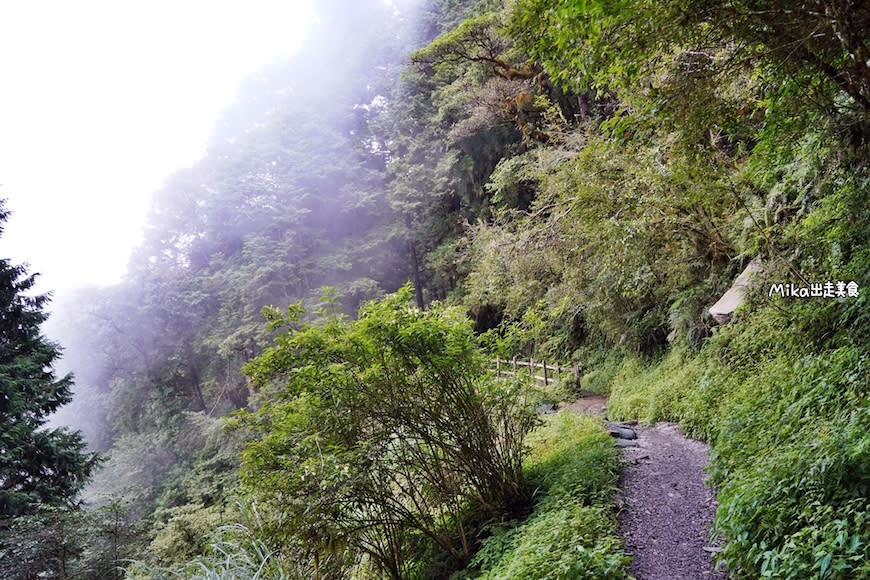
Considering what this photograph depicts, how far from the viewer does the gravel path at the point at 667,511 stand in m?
2.98

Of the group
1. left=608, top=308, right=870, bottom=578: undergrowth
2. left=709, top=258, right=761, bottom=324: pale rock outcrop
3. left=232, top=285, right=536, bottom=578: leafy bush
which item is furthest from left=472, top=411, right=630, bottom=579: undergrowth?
left=709, top=258, right=761, bottom=324: pale rock outcrop

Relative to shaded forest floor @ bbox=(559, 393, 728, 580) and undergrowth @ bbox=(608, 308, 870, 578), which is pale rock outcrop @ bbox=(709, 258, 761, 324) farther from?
shaded forest floor @ bbox=(559, 393, 728, 580)

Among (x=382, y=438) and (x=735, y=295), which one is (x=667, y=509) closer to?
(x=382, y=438)

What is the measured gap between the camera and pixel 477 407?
4578 mm

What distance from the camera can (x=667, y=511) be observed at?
3.74 m

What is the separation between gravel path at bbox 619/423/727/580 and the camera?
2979 millimetres

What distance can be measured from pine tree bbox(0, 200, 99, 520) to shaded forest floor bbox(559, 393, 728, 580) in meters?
9.14

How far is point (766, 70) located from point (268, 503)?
5418 millimetres

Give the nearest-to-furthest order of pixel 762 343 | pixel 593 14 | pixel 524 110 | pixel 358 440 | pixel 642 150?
pixel 593 14 < pixel 358 440 < pixel 762 343 < pixel 642 150 < pixel 524 110

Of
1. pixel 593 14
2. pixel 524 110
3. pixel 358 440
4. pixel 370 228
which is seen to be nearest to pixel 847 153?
pixel 593 14

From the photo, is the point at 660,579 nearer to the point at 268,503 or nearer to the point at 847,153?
the point at 268,503

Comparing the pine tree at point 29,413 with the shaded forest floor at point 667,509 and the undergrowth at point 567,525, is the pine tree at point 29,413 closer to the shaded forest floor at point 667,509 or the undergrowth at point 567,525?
the undergrowth at point 567,525

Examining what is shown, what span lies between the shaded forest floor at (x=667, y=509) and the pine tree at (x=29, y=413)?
30.0 feet

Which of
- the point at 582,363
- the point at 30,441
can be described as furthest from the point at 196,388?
the point at 582,363
